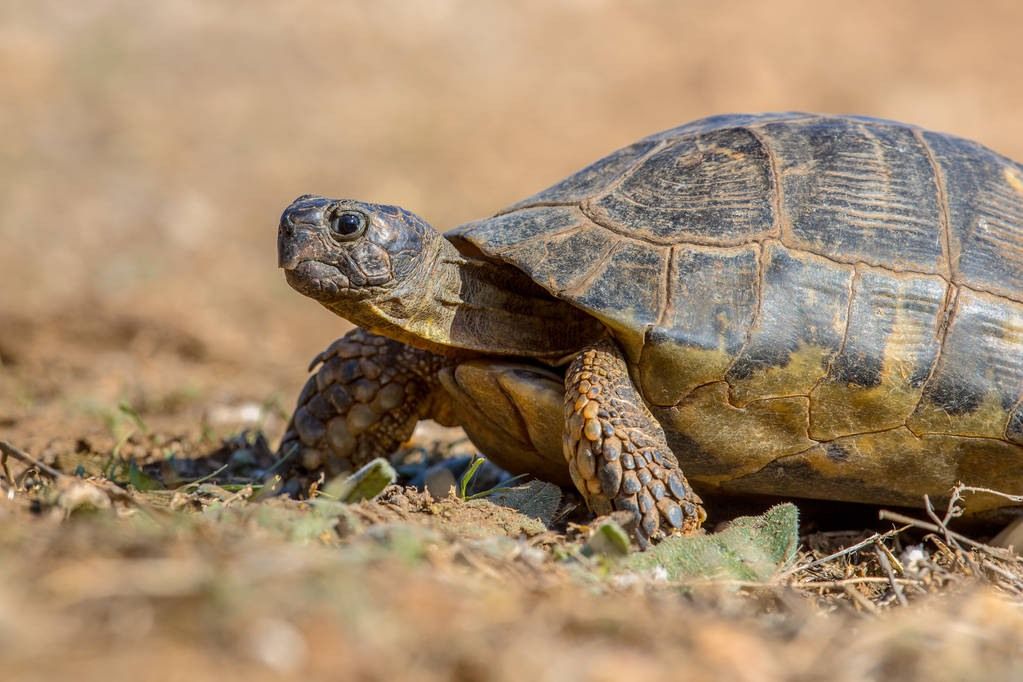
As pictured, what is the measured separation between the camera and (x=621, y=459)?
3.86 meters

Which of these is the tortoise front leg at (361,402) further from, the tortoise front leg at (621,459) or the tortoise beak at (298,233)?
the tortoise front leg at (621,459)

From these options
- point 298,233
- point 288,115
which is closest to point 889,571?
point 298,233

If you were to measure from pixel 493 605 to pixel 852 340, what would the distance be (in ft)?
7.29

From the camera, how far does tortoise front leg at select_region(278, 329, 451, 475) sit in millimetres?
5078

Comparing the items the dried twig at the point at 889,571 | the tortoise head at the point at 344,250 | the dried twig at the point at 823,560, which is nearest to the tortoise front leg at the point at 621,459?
the dried twig at the point at 823,560

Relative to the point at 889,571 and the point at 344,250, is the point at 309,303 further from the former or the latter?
the point at 889,571

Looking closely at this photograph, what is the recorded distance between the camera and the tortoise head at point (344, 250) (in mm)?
4160

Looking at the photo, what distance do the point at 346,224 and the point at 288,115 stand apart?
39.4 feet

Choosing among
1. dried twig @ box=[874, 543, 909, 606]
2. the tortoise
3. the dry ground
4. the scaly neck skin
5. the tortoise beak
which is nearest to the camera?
the dry ground

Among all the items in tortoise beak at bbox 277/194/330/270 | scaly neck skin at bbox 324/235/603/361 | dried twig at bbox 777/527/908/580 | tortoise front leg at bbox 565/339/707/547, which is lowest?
dried twig at bbox 777/527/908/580

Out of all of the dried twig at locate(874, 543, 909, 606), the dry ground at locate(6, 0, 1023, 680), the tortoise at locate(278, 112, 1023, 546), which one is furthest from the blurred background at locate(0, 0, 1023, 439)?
the dried twig at locate(874, 543, 909, 606)

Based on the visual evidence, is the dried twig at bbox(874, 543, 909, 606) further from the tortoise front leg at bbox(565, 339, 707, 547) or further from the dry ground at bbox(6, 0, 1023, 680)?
the tortoise front leg at bbox(565, 339, 707, 547)

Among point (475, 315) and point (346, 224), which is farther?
point (475, 315)

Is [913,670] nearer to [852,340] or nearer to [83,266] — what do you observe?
[852,340]
